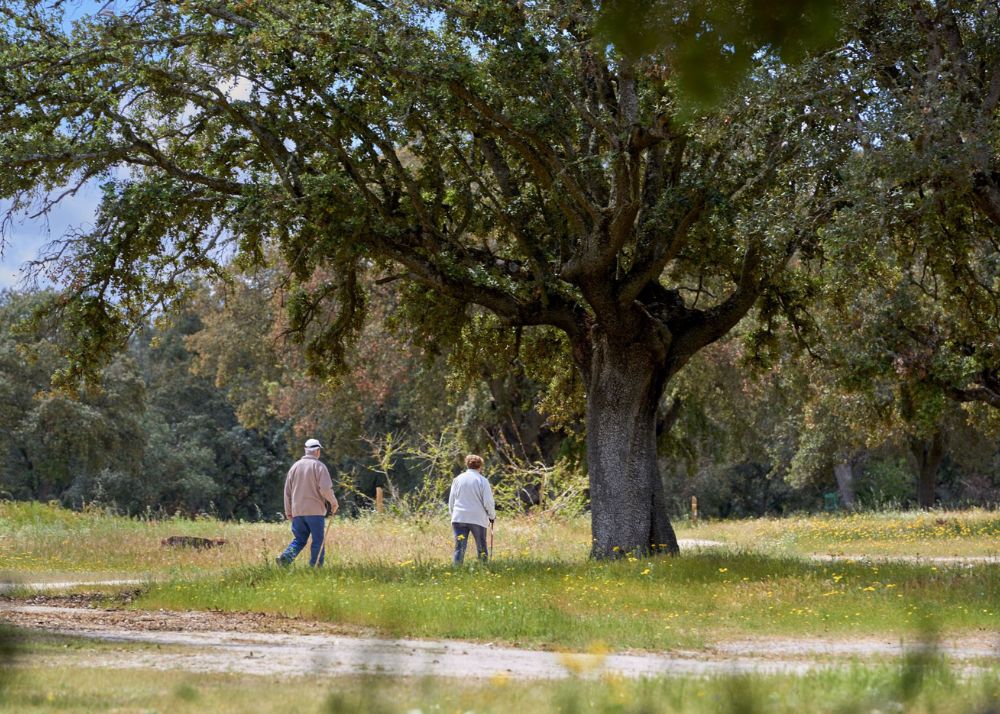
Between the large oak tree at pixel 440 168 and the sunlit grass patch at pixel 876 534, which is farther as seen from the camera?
the sunlit grass patch at pixel 876 534

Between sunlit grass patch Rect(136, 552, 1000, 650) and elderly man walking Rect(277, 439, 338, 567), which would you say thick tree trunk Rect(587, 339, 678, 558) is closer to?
sunlit grass patch Rect(136, 552, 1000, 650)

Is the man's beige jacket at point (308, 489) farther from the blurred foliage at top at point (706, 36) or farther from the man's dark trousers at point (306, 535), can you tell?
the blurred foliage at top at point (706, 36)

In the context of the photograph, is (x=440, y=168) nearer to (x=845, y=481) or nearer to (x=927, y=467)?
(x=927, y=467)

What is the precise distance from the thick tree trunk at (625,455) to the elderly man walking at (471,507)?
164cm

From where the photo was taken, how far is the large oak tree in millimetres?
15164

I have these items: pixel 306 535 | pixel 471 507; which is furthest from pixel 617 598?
pixel 306 535

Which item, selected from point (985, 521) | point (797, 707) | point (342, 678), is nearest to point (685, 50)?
point (797, 707)

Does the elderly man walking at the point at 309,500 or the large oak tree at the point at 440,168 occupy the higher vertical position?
the large oak tree at the point at 440,168

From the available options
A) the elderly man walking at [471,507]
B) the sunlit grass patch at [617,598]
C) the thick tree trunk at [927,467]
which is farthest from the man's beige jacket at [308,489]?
the thick tree trunk at [927,467]

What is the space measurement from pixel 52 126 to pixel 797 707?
1303cm

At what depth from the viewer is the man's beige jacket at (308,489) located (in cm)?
1584

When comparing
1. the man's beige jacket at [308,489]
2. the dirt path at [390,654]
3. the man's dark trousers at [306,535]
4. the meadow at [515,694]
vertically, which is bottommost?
the dirt path at [390,654]

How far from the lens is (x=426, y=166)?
18.8 metres

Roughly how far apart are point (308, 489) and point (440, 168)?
596 centimetres
